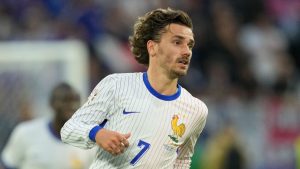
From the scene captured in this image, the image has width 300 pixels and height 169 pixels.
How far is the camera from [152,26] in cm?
556

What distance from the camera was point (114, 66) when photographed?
1202 cm

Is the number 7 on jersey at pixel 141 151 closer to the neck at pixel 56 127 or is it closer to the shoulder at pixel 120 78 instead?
the shoulder at pixel 120 78

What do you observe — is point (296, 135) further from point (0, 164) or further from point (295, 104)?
point (0, 164)

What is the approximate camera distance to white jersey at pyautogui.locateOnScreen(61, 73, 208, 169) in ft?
17.2

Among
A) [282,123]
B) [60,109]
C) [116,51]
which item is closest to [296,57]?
[282,123]

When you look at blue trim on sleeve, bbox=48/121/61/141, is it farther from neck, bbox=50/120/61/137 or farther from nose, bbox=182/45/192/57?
nose, bbox=182/45/192/57

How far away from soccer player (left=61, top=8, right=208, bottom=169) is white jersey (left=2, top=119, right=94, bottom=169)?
256 centimetres

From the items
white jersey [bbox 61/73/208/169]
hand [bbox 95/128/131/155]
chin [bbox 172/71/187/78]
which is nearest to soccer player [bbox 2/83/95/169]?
white jersey [bbox 61/73/208/169]

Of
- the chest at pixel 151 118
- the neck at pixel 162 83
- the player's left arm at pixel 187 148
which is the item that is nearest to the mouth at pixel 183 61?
the neck at pixel 162 83

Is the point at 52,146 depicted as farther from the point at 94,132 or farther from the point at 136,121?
the point at 94,132

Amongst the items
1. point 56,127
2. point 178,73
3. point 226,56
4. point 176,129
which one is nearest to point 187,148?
point 176,129

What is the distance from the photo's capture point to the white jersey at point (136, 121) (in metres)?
5.25

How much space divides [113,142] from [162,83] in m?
0.72

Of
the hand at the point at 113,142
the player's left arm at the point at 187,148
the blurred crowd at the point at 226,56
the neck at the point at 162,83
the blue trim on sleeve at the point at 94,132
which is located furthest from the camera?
the blurred crowd at the point at 226,56
